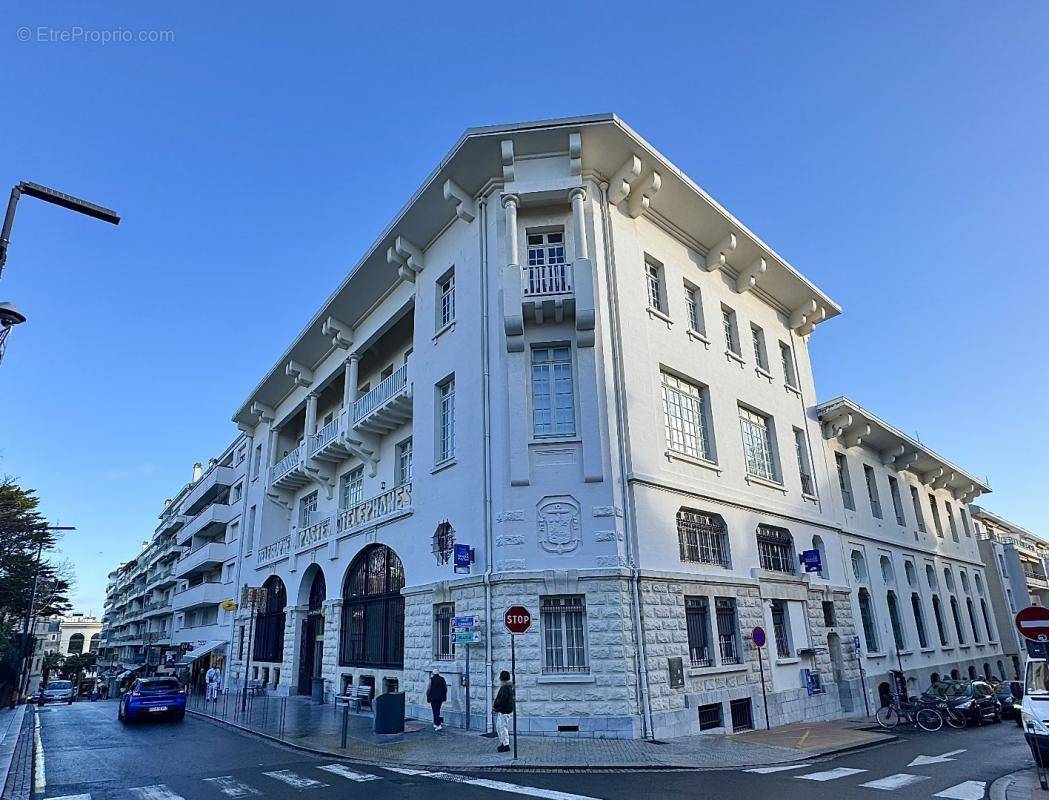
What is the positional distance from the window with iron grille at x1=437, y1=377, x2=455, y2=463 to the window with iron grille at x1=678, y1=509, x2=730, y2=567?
A: 21.9ft

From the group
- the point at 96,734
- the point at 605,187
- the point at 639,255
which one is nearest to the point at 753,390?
the point at 639,255

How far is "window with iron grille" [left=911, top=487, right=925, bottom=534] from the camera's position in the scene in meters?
32.3

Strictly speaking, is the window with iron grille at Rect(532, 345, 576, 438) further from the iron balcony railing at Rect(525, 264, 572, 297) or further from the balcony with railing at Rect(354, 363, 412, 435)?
the balcony with railing at Rect(354, 363, 412, 435)

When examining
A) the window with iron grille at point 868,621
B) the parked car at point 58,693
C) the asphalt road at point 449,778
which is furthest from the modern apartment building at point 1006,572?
the parked car at point 58,693

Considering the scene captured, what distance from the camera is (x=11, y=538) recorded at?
3275 cm

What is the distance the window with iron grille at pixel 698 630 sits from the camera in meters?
15.9

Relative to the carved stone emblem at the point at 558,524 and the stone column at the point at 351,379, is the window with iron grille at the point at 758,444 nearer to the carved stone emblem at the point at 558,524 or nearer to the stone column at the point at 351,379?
the carved stone emblem at the point at 558,524

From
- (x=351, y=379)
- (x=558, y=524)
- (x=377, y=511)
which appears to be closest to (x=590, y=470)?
(x=558, y=524)

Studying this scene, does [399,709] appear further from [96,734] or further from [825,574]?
[825,574]

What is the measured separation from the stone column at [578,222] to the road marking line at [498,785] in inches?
462

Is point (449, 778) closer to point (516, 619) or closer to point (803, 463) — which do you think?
point (516, 619)

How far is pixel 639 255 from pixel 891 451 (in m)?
19.2

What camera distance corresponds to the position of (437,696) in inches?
600

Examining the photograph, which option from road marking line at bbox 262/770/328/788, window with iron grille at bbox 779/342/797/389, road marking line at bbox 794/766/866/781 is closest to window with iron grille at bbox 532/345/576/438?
road marking line at bbox 794/766/866/781
